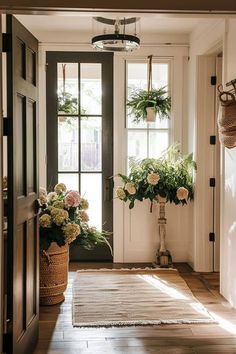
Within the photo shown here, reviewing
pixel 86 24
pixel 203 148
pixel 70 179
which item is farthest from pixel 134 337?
pixel 86 24

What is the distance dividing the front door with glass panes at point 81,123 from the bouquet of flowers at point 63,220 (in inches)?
55.0

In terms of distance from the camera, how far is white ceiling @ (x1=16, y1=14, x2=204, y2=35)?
482cm

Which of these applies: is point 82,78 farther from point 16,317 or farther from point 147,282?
point 16,317

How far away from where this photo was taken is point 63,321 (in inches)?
139

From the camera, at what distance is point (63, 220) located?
3723mm

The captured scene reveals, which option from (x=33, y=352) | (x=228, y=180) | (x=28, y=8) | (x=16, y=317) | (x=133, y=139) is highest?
(x=28, y=8)

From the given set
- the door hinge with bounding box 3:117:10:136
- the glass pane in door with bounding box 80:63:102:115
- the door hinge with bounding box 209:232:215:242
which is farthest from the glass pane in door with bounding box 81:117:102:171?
the door hinge with bounding box 3:117:10:136

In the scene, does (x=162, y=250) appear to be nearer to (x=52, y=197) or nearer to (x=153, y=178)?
(x=153, y=178)

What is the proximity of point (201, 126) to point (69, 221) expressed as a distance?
198 centimetres

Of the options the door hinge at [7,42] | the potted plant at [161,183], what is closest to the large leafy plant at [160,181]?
the potted plant at [161,183]

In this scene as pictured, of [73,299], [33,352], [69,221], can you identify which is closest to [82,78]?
[69,221]

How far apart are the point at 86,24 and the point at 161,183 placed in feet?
6.37

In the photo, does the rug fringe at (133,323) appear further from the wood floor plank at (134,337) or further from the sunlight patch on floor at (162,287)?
the sunlight patch on floor at (162,287)

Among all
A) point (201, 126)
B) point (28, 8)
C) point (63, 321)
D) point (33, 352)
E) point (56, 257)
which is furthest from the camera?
point (201, 126)
